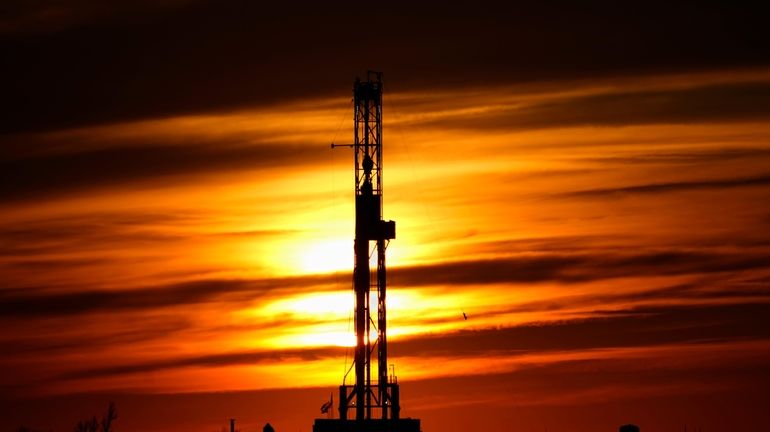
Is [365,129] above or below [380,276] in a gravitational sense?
above

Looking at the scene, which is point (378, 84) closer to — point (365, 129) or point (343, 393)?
point (365, 129)

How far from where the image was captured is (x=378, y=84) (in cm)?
11062

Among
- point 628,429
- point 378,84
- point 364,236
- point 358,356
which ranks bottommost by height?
point 628,429

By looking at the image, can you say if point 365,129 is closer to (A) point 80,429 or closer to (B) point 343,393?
(B) point 343,393

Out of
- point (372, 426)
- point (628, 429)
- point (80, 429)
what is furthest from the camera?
point (80, 429)

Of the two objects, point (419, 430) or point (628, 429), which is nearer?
point (628, 429)

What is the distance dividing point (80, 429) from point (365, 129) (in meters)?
53.8

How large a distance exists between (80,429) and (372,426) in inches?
2019

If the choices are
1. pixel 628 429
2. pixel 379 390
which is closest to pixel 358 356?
pixel 379 390

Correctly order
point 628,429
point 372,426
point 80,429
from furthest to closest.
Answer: point 80,429, point 372,426, point 628,429

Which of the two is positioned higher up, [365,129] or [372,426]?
[365,129]

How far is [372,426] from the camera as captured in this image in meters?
108

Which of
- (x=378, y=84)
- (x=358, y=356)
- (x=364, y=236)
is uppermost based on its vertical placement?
(x=378, y=84)

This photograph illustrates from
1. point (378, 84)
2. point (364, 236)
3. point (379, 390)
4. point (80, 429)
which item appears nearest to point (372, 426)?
point (379, 390)
